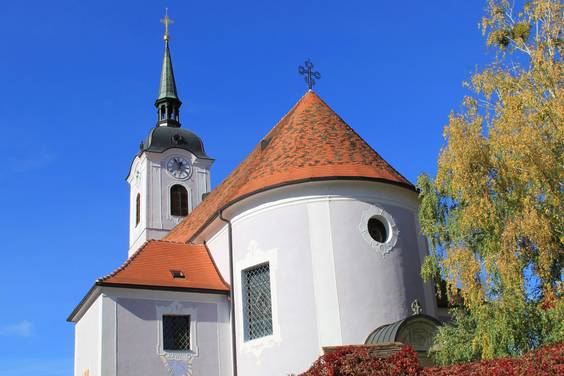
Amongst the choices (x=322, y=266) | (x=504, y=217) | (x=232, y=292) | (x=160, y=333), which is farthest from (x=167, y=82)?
(x=504, y=217)

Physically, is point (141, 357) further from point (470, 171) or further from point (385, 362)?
point (470, 171)

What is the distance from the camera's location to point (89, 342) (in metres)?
18.8

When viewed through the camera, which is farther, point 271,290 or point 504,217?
point 271,290

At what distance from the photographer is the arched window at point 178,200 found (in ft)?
115

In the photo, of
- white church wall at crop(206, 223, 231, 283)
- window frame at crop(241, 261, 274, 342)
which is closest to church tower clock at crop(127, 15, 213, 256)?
white church wall at crop(206, 223, 231, 283)

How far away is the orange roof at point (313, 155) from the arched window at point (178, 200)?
12.3 metres

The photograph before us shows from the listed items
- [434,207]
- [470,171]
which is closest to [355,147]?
[434,207]

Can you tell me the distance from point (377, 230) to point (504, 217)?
5.50 m

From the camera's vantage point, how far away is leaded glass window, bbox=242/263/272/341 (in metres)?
18.1

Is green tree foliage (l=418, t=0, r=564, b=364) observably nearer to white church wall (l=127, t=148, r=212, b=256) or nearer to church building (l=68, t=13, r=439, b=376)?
church building (l=68, t=13, r=439, b=376)

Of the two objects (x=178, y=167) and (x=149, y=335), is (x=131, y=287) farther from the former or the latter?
(x=178, y=167)

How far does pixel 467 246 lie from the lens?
1375 centimetres

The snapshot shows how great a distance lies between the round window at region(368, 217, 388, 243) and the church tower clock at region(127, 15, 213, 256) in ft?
56.9

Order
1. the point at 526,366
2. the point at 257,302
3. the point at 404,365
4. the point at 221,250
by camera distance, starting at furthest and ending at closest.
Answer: the point at 221,250
the point at 257,302
the point at 404,365
the point at 526,366
